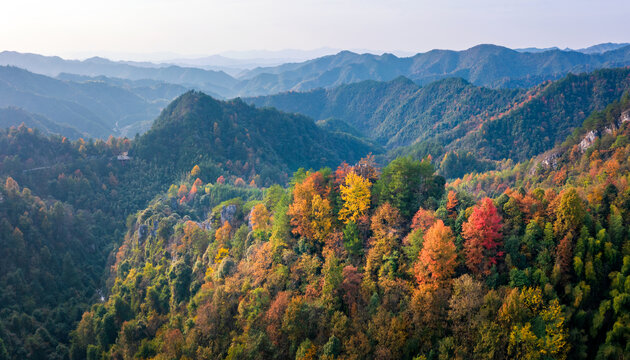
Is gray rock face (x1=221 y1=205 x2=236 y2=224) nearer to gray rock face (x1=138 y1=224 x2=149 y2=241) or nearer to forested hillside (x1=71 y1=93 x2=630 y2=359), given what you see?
forested hillside (x1=71 y1=93 x2=630 y2=359)

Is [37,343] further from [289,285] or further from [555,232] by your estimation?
[555,232]

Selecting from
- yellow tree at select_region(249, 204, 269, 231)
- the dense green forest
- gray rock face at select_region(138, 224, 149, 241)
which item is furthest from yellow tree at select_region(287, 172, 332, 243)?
gray rock face at select_region(138, 224, 149, 241)

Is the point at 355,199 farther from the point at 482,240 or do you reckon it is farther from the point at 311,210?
the point at 482,240

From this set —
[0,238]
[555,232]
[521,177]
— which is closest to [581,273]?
[555,232]

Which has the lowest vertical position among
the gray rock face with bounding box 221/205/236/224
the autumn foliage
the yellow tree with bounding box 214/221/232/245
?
the yellow tree with bounding box 214/221/232/245

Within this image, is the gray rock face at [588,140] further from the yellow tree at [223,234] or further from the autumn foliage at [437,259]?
the yellow tree at [223,234]

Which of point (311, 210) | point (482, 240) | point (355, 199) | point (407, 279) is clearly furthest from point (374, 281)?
point (311, 210)

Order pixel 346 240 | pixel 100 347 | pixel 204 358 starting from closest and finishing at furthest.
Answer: pixel 204 358, pixel 346 240, pixel 100 347
